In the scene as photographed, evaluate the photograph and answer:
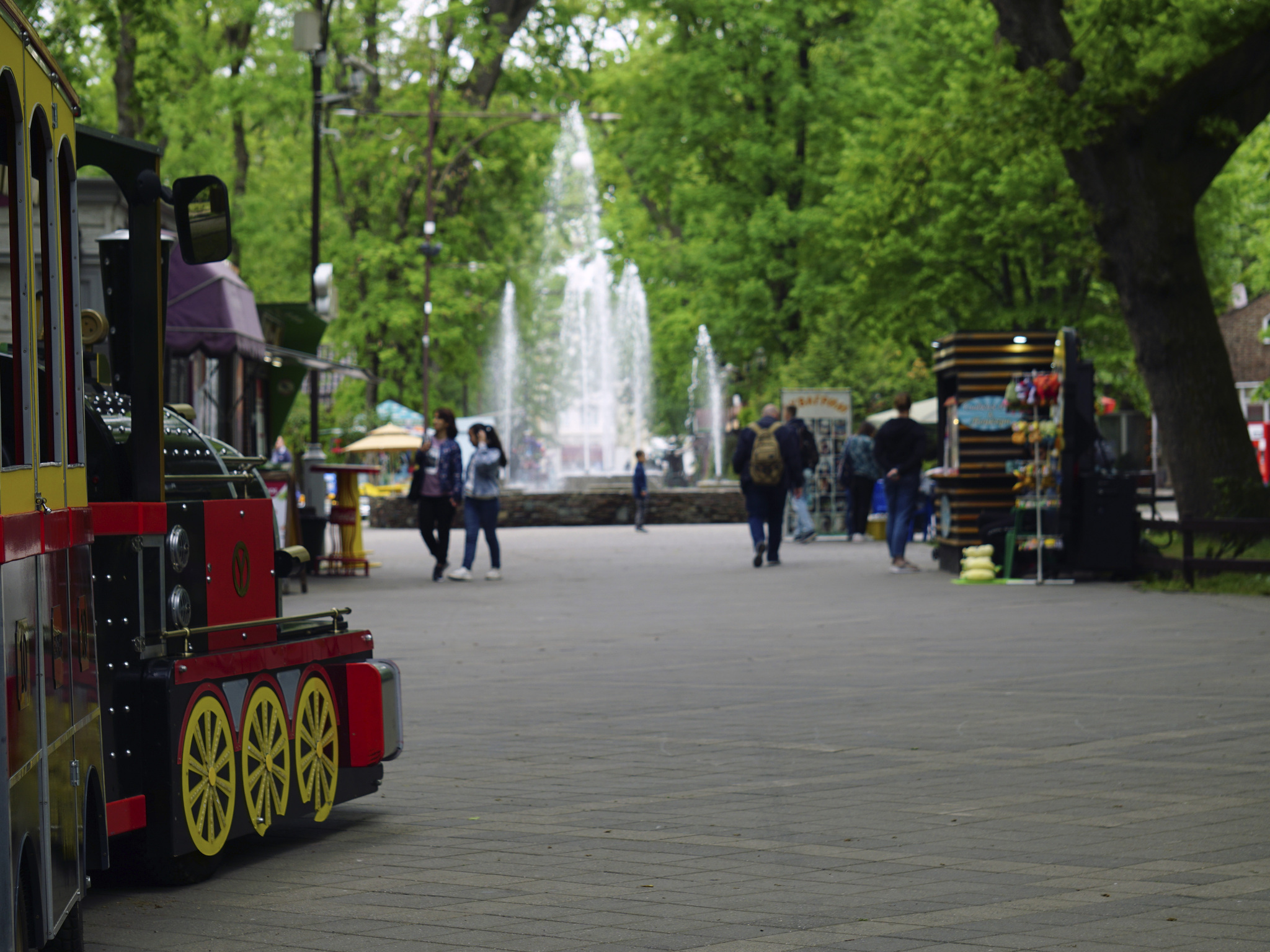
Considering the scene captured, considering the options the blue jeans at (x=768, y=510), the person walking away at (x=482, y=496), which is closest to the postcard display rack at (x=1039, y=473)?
the blue jeans at (x=768, y=510)

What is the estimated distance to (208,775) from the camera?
19.6 feet

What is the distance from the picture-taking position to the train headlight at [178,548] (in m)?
5.88

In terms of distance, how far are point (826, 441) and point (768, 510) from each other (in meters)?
7.94


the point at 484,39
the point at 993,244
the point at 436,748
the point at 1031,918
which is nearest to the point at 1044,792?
the point at 1031,918

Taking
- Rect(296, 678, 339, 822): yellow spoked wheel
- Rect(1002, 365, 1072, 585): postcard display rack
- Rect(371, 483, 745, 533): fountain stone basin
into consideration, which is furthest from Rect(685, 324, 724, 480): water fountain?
Rect(296, 678, 339, 822): yellow spoked wheel

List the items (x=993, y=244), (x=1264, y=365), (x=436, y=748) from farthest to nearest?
(x=1264, y=365)
(x=993, y=244)
(x=436, y=748)

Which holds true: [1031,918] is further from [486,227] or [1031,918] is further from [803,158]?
[486,227]

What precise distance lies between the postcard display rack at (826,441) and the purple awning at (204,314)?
46.8 ft

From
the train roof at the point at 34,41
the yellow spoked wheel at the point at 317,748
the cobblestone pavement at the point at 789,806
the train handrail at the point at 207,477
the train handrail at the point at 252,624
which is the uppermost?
the train roof at the point at 34,41

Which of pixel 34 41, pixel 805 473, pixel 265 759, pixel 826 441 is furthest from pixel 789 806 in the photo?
pixel 826 441

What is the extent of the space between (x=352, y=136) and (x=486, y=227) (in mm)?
5822

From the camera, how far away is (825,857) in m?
6.16

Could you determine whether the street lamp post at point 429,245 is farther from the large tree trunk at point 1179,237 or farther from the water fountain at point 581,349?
the large tree trunk at point 1179,237

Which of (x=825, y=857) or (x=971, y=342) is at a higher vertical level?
(x=971, y=342)
